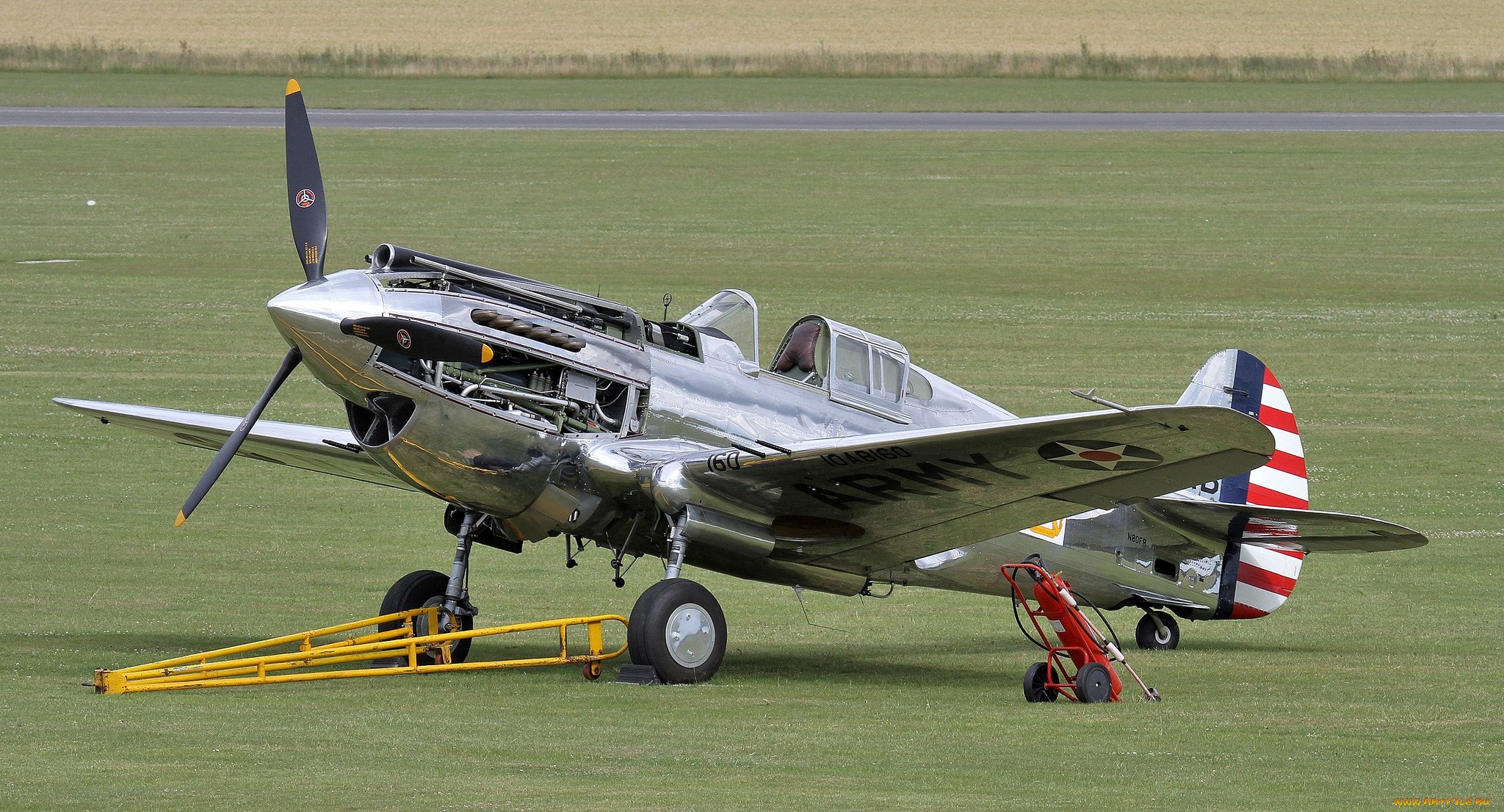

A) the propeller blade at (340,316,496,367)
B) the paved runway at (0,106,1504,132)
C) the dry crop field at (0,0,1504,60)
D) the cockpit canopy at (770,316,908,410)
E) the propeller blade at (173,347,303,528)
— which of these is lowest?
the propeller blade at (173,347,303,528)

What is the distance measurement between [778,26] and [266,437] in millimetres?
62807

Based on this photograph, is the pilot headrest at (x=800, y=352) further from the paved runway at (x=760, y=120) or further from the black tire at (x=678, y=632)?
the paved runway at (x=760, y=120)

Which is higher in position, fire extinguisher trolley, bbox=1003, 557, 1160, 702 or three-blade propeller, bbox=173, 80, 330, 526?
three-blade propeller, bbox=173, 80, 330, 526

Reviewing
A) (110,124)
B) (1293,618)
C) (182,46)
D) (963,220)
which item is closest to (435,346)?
(1293,618)

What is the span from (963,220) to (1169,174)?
7.47 m

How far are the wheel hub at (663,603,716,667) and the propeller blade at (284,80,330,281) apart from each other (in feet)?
11.7

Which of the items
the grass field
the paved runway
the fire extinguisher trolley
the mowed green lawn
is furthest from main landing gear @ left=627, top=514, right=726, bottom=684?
the grass field

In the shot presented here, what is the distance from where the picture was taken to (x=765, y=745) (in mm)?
10766

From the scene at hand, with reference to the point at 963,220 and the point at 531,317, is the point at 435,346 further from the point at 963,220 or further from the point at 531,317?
the point at 963,220

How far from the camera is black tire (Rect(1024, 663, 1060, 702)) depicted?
1271cm

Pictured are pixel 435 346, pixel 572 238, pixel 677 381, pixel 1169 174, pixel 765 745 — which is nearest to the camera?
pixel 765 745

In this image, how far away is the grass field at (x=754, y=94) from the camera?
2170 inches

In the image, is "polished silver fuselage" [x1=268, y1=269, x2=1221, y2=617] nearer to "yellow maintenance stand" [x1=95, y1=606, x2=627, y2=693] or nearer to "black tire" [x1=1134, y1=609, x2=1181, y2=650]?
"yellow maintenance stand" [x1=95, y1=606, x2=627, y2=693]

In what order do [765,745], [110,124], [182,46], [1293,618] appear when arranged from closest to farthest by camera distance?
[765,745]
[1293,618]
[110,124]
[182,46]
